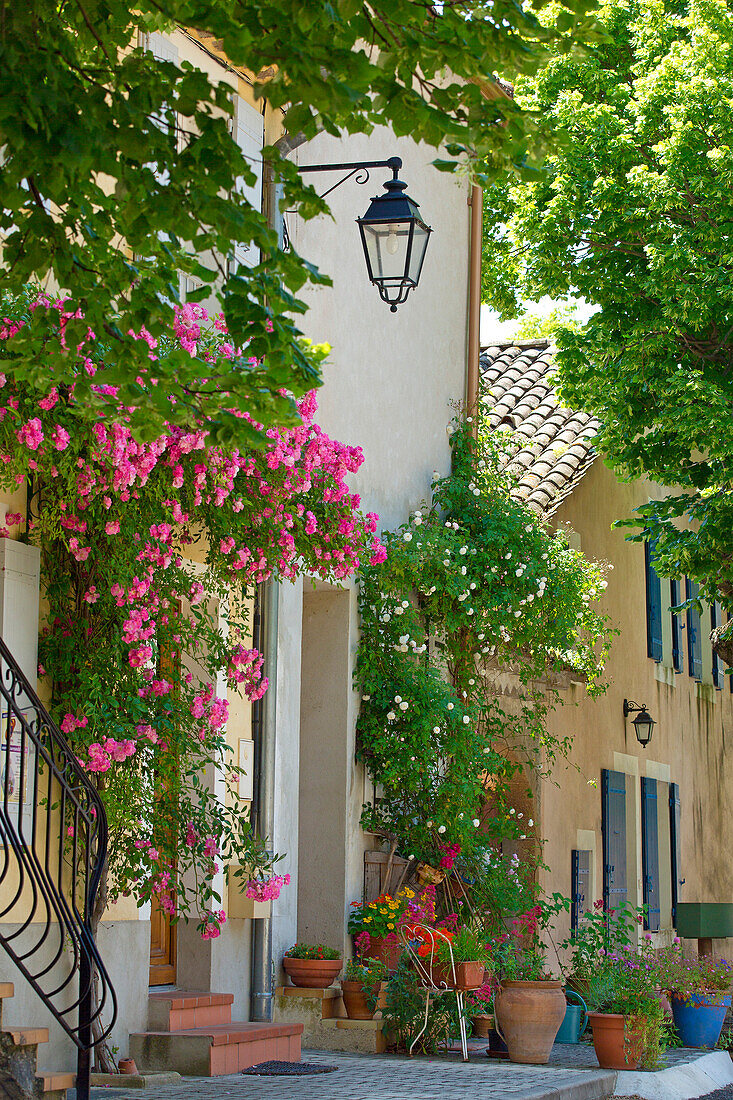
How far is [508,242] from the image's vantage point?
1625 centimetres

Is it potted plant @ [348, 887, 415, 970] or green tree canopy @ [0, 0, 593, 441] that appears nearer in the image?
green tree canopy @ [0, 0, 593, 441]

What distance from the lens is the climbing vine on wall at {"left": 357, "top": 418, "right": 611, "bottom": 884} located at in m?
9.99

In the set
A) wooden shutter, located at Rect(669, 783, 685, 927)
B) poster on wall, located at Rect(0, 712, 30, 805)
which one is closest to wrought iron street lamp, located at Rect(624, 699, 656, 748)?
wooden shutter, located at Rect(669, 783, 685, 927)

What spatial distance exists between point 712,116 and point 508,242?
4.95 m

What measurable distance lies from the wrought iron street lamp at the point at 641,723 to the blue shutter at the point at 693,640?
2853 millimetres

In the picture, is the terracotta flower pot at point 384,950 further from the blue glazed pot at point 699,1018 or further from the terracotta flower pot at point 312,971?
the blue glazed pot at point 699,1018

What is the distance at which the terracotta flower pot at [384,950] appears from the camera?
9398 mm

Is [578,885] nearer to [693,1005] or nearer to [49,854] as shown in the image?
[693,1005]

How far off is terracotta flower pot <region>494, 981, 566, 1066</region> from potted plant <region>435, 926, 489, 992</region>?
0.86 ft

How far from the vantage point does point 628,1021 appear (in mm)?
8977

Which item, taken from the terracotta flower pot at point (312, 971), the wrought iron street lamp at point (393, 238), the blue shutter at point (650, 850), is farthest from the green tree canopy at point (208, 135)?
the blue shutter at point (650, 850)

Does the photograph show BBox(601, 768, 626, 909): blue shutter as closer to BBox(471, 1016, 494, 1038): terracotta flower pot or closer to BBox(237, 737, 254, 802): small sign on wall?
BBox(471, 1016, 494, 1038): terracotta flower pot

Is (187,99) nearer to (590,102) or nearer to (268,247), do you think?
(268,247)

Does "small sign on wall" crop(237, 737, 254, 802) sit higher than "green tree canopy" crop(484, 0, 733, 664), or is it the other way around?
"green tree canopy" crop(484, 0, 733, 664)
